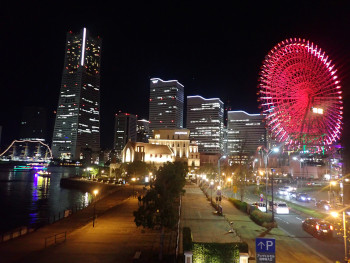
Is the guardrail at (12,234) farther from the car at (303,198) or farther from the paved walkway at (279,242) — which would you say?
the car at (303,198)

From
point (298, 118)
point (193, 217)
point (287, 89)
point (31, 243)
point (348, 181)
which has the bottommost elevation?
point (31, 243)

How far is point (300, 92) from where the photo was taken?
4797 cm

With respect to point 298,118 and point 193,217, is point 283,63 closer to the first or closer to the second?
point 298,118

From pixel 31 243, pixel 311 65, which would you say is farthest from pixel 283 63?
pixel 31 243

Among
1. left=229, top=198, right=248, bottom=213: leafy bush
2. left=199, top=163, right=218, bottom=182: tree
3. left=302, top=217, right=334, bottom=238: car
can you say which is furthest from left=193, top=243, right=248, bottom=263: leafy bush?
left=199, top=163, right=218, bottom=182: tree

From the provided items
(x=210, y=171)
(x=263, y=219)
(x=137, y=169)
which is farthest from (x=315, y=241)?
(x=210, y=171)

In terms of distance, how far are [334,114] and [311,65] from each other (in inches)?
349

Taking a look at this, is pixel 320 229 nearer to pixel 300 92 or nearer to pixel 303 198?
pixel 300 92

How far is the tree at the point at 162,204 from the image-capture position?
62.4 feet

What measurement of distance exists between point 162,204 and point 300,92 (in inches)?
1486

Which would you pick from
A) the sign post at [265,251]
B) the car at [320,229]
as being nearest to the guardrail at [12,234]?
the sign post at [265,251]

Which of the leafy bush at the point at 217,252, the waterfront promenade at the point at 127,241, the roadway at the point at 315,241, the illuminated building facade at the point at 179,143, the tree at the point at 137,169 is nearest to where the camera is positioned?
the leafy bush at the point at 217,252

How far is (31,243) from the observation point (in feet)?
88.7

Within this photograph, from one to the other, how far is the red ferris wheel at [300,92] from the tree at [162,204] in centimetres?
3446
